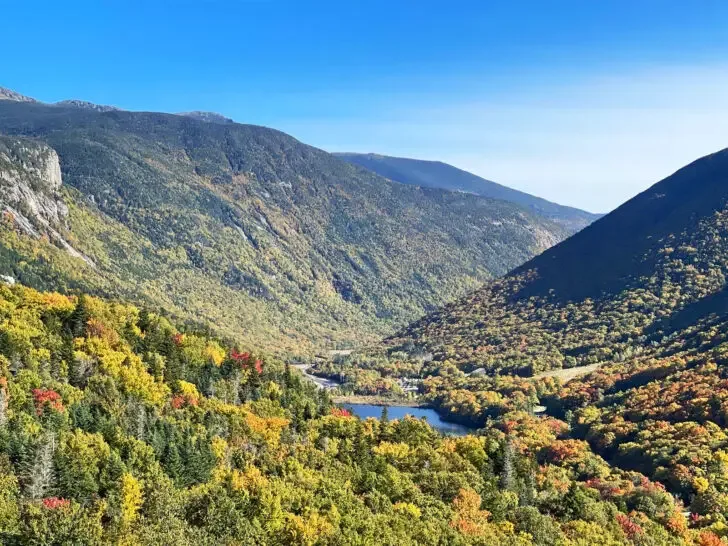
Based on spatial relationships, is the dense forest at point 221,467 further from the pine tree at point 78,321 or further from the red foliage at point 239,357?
the red foliage at point 239,357

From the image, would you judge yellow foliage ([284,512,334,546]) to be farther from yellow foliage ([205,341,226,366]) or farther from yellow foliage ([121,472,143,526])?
yellow foliage ([205,341,226,366])

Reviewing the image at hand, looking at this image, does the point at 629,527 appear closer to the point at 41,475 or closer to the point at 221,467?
the point at 221,467

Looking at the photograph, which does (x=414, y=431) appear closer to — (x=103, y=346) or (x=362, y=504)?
(x=362, y=504)

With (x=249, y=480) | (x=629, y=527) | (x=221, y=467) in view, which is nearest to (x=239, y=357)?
(x=221, y=467)

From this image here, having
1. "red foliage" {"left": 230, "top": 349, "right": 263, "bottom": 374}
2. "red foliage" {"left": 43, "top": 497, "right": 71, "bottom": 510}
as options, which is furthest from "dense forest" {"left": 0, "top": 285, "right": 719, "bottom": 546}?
"red foliage" {"left": 230, "top": 349, "right": 263, "bottom": 374}

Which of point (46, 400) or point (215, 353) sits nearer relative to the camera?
point (46, 400)

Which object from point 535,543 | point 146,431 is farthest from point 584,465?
point 146,431
